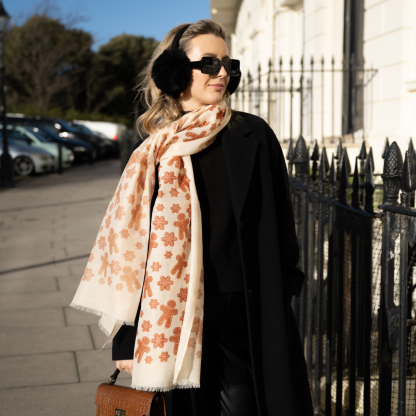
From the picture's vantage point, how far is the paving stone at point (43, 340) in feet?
14.3

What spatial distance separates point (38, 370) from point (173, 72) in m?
2.60

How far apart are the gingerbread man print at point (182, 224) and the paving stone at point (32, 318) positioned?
10.4 ft

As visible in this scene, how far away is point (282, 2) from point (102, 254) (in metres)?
9.81

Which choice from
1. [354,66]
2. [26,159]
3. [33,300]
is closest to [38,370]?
[33,300]

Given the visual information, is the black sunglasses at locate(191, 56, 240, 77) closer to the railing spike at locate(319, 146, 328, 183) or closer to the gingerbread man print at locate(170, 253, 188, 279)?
the gingerbread man print at locate(170, 253, 188, 279)

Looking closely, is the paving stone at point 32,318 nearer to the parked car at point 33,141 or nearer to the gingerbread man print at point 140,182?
the gingerbread man print at point 140,182

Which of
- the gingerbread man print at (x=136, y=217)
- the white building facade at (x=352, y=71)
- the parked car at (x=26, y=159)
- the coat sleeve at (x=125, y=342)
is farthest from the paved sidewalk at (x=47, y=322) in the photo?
the parked car at (x=26, y=159)

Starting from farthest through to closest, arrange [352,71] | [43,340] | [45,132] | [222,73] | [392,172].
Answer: [45,132] → [352,71] → [43,340] → [222,73] → [392,172]

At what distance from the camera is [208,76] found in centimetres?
223

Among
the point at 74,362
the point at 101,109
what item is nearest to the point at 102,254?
the point at 74,362

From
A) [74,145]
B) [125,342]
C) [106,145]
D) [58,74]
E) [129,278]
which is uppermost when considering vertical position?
[58,74]

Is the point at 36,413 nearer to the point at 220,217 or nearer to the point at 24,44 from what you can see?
the point at 220,217

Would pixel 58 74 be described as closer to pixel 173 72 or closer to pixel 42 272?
pixel 42 272

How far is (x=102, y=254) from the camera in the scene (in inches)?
87.3
